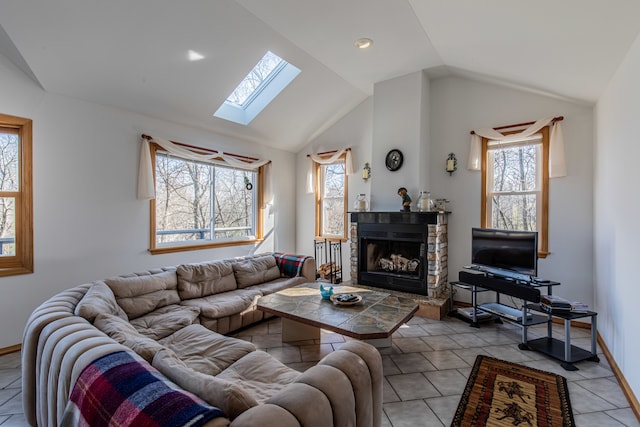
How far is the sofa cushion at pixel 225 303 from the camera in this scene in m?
3.01

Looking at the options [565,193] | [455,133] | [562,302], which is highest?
[455,133]

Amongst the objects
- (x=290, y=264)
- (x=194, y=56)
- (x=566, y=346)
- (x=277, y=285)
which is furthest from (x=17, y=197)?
(x=566, y=346)

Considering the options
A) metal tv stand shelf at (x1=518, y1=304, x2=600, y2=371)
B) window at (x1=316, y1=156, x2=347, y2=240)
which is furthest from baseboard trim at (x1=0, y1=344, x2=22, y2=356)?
metal tv stand shelf at (x1=518, y1=304, x2=600, y2=371)

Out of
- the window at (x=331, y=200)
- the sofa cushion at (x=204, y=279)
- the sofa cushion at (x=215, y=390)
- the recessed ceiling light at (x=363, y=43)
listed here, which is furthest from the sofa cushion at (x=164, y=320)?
the recessed ceiling light at (x=363, y=43)

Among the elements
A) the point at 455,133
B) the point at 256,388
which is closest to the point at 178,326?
the point at 256,388

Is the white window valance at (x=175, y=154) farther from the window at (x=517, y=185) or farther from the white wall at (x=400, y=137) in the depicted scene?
the window at (x=517, y=185)

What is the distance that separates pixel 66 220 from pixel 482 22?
458 cm

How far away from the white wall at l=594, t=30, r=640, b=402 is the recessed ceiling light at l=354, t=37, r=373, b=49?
227 centimetres

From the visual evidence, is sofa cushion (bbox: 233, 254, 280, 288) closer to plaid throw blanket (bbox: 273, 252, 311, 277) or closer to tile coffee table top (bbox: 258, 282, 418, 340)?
plaid throw blanket (bbox: 273, 252, 311, 277)

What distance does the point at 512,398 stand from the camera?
2.18 metres

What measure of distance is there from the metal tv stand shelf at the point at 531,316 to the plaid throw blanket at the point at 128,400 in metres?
3.10

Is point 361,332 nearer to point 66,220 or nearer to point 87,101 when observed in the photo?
point 66,220

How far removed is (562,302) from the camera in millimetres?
2775

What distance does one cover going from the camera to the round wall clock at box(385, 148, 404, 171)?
4.43m
